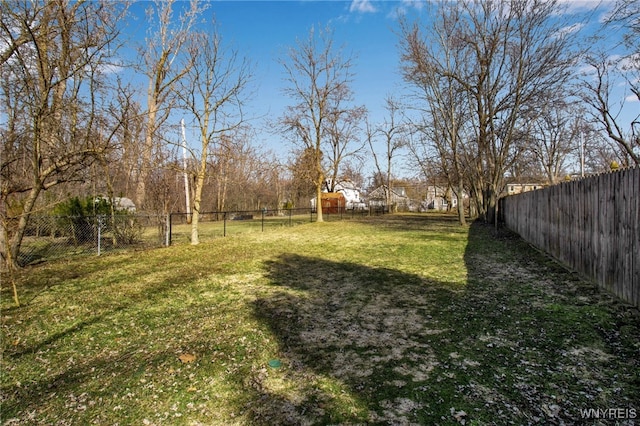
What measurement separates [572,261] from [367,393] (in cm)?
590

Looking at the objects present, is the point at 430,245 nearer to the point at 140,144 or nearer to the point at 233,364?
the point at 233,364

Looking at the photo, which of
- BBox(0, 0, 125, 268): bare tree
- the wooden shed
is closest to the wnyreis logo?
BBox(0, 0, 125, 268): bare tree

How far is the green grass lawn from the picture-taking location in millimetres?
2410

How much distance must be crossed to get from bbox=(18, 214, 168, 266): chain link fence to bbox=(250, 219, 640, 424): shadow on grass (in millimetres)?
7433

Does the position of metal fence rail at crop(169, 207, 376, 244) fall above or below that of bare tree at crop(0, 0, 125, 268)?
below

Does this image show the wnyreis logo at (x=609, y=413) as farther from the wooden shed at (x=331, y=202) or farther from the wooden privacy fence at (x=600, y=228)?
the wooden shed at (x=331, y=202)

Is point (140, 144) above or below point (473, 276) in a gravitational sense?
above

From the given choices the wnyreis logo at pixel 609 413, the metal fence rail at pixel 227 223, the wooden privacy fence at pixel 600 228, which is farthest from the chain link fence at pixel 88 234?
the wooden privacy fence at pixel 600 228

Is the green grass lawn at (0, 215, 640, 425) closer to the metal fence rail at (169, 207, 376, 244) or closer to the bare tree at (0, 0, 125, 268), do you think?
the bare tree at (0, 0, 125, 268)

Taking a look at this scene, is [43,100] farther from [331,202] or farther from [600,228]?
[331,202]

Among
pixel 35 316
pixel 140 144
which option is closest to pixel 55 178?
pixel 140 144

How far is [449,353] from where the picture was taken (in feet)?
10.5

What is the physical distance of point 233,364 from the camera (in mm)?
3096

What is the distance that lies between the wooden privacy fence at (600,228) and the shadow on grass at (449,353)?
347 millimetres
